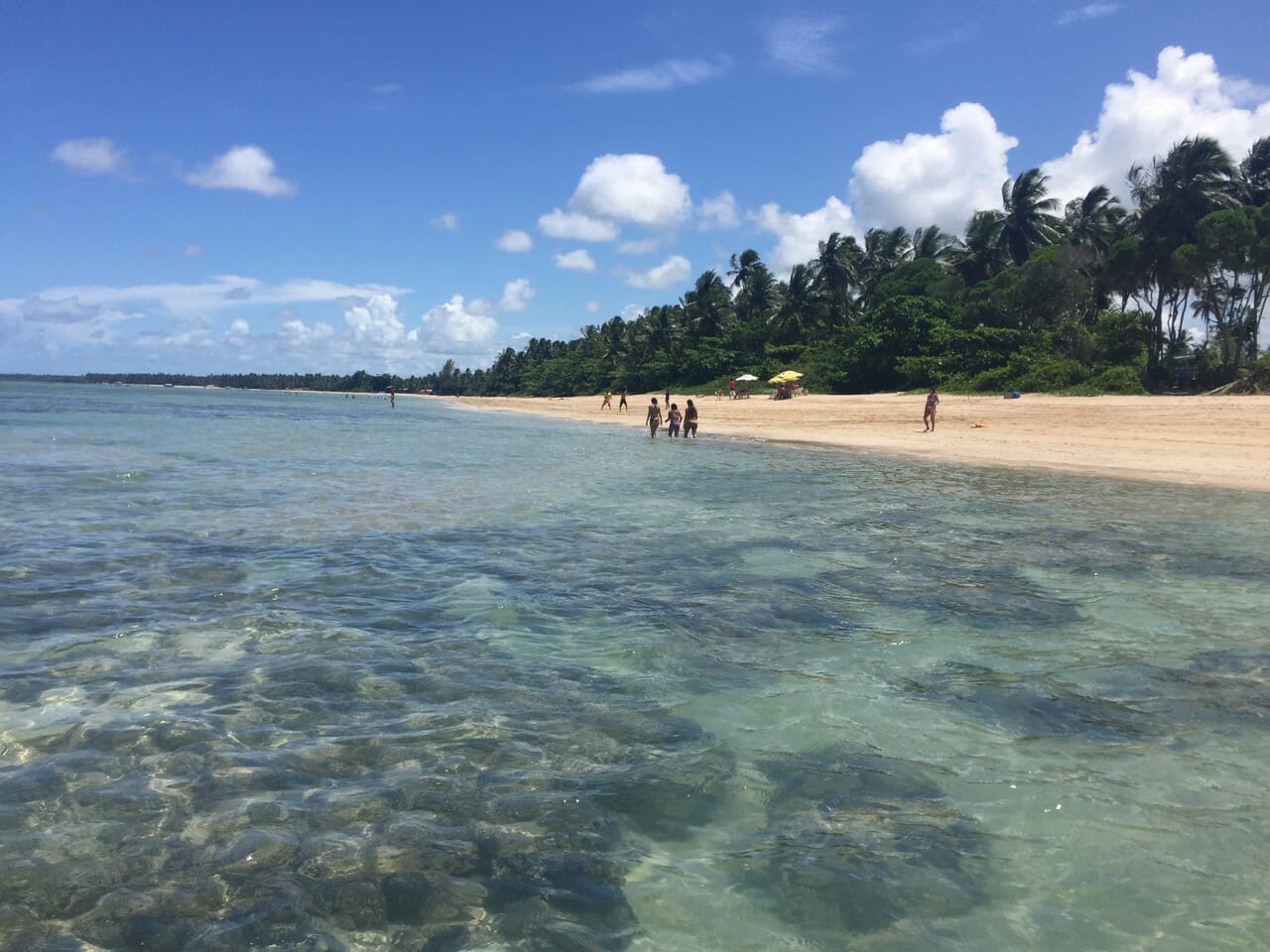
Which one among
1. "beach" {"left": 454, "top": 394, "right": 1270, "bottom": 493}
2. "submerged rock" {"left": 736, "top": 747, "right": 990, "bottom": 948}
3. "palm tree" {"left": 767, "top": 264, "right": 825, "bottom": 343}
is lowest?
"submerged rock" {"left": 736, "top": 747, "right": 990, "bottom": 948}

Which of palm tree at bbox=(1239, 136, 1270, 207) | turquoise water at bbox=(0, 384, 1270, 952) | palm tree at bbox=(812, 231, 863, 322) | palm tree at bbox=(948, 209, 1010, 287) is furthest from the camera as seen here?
palm tree at bbox=(812, 231, 863, 322)

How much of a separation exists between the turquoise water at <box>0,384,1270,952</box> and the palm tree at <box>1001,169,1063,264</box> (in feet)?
178

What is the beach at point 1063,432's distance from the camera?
71.7ft

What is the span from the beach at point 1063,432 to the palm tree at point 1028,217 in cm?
2103

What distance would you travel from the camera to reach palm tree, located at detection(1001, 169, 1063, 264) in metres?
58.5

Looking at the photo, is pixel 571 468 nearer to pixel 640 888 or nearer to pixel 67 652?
pixel 67 652

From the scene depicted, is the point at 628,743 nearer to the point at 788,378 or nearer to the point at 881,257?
the point at 788,378

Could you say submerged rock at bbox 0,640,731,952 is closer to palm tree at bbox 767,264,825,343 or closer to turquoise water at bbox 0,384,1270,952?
turquoise water at bbox 0,384,1270,952

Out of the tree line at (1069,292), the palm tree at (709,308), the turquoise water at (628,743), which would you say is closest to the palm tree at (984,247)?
the tree line at (1069,292)

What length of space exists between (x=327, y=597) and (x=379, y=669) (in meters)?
2.54

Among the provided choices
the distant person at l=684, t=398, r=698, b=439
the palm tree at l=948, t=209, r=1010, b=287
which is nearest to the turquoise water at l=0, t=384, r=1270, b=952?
the distant person at l=684, t=398, r=698, b=439

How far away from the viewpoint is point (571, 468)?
79.9 feet

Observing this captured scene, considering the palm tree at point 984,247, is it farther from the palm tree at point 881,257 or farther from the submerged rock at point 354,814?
the submerged rock at point 354,814

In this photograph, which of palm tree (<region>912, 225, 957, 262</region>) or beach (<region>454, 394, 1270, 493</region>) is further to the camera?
palm tree (<region>912, 225, 957, 262</region>)
